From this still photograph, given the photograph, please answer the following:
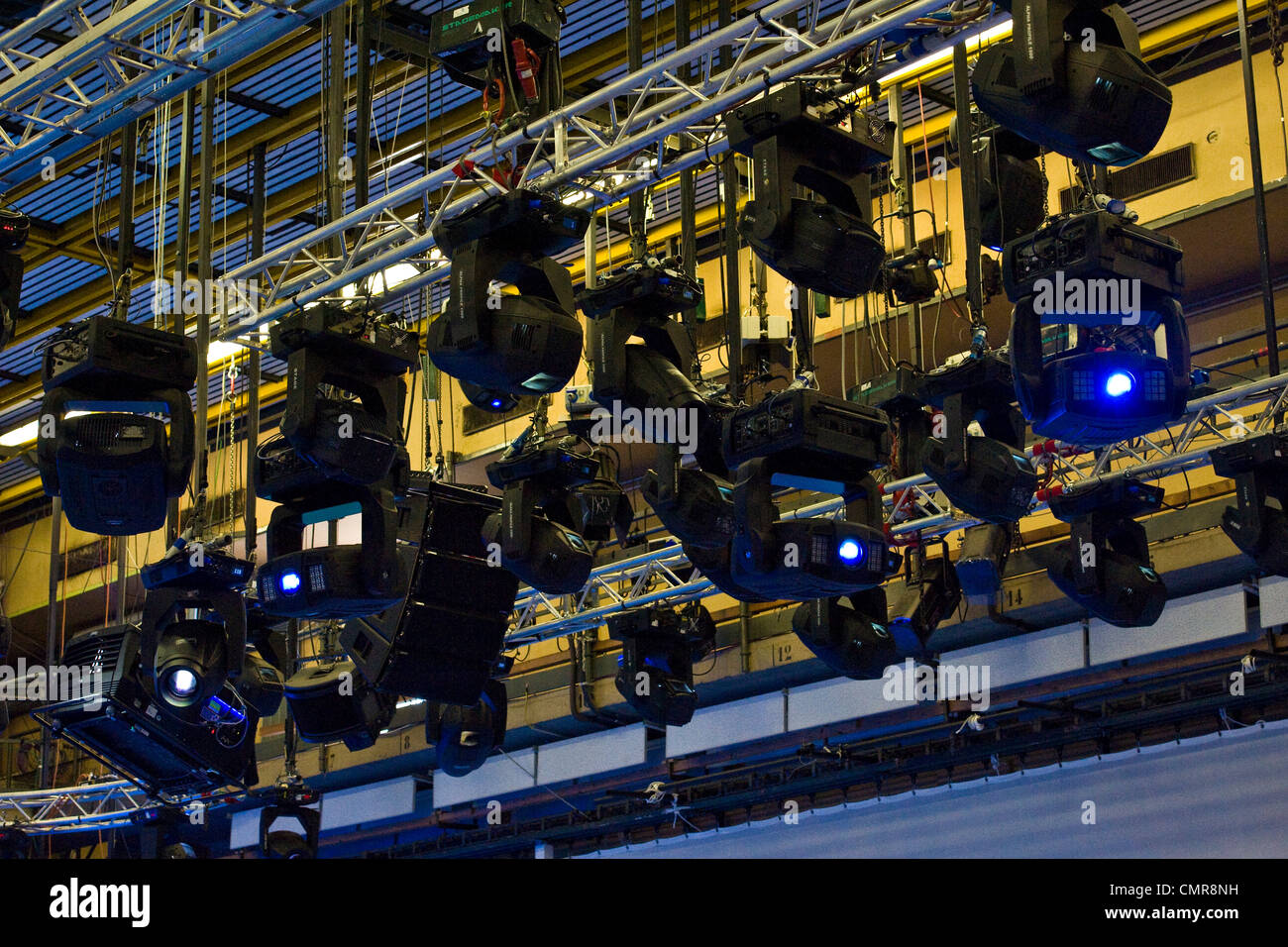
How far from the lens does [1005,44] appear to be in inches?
208

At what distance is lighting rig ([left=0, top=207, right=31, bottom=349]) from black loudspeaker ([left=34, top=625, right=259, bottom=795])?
11.2 feet

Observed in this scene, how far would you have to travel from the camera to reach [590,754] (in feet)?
44.2

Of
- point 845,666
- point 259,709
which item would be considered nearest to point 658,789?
point 259,709

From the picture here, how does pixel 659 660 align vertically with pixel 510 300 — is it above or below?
below

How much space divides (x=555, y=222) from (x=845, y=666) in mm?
2949

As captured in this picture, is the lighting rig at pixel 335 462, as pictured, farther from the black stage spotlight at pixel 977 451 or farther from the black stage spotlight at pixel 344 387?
the black stage spotlight at pixel 977 451

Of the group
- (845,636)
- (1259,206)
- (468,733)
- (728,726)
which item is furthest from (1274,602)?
(468,733)

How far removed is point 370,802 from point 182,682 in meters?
6.81

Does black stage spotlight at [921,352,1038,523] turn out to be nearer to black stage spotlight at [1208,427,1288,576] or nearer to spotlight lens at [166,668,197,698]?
black stage spotlight at [1208,427,1288,576]

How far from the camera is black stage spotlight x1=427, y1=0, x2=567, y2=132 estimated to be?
6934 mm

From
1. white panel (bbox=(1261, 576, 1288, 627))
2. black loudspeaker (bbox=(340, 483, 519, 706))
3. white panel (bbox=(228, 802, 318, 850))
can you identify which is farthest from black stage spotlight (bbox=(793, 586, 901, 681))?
white panel (bbox=(228, 802, 318, 850))

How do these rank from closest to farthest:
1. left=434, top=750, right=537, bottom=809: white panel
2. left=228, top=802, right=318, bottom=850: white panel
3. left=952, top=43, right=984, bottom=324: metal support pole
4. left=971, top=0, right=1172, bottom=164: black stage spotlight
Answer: left=971, top=0, right=1172, bottom=164: black stage spotlight < left=952, top=43, right=984, bottom=324: metal support pole < left=434, top=750, right=537, bottom=809: white panel < left=228, top=802, right=318, bottom=850: white panel

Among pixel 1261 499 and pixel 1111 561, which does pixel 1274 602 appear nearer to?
pixel 1261 499

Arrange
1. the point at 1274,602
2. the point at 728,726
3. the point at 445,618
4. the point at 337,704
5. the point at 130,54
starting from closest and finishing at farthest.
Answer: the point at 130,54
the point at 445,618
the point at 337,704
the point at 1274,602
the point at 728,726
